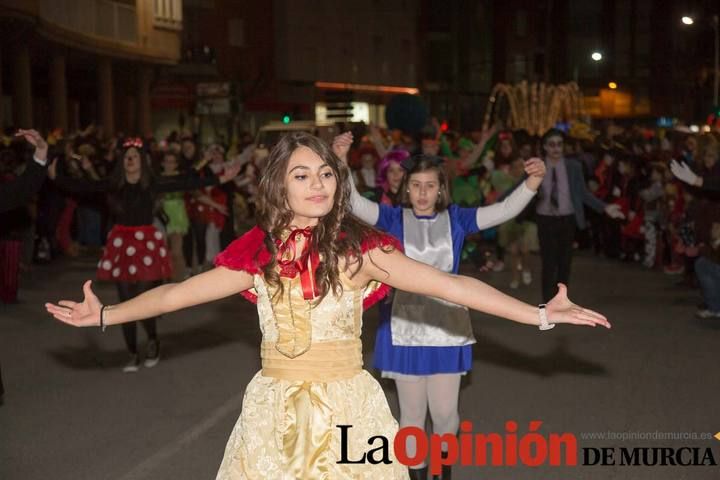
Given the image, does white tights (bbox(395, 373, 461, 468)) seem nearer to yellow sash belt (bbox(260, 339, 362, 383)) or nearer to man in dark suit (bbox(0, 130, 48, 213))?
yellow sash belt (bbox(260, 339, 362, 383))

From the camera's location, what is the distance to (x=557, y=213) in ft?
40.3

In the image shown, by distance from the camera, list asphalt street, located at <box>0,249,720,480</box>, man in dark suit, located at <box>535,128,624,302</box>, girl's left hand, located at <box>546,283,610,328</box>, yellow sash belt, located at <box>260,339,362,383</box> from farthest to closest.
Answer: man in dark suit, located at <box>535,128,624,302</box>
asphalt street, located at <box>0,249,720,480</box>
yellow sash belt, located at <box>260,339,362,383</box>
girl's left hand, located at <box>546,283,610,328</box>

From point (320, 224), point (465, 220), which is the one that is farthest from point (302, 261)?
point (465, 220)

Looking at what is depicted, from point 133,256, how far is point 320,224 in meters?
6.09

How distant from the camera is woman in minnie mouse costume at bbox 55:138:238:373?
1013cm

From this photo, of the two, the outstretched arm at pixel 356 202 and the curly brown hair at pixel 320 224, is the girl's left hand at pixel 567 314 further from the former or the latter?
the outstretched arm at pixel 356 202

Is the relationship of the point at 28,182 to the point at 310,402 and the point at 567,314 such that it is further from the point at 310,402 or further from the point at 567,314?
the point at 567,314

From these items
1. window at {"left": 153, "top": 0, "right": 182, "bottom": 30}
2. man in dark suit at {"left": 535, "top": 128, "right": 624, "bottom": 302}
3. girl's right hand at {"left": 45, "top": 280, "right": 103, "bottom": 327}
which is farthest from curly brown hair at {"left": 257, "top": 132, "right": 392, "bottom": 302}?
window at {"left": 153, "top": 0, "right": 182, "bottom": 30}

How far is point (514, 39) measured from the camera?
82.2 meters

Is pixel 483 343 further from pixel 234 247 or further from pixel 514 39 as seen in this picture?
pixel 514 39

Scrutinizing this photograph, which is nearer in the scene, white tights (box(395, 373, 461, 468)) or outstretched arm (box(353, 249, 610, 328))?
outstretched arm (box(353, 249, 610, 328))

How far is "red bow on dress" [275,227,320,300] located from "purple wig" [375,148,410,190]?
3.81 meters

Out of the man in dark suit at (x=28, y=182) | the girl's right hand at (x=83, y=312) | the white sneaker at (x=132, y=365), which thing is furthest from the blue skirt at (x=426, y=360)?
the white sneaker at (x=132, y=365)

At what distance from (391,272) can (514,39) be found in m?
79.9
